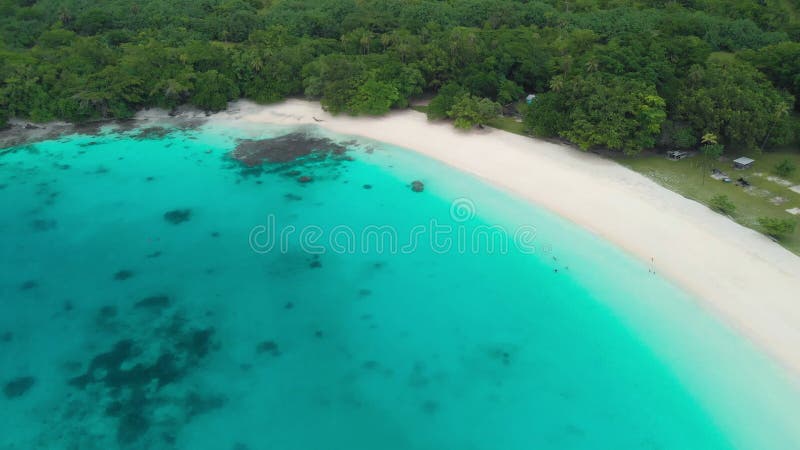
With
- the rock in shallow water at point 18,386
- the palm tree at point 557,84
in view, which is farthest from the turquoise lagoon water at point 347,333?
the palm tree at point 557,84

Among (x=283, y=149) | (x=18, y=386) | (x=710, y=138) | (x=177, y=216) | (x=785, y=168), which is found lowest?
(x=18, y=386)

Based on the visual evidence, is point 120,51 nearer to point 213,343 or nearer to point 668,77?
point 213,343

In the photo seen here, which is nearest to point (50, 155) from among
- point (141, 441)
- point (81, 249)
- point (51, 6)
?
point (81, 249)

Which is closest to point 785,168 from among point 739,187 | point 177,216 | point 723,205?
point 739,187

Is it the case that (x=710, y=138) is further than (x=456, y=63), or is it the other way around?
→ (x=456, y=63)

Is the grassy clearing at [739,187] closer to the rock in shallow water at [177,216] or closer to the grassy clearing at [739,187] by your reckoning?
the grassy clearing at [739,187]

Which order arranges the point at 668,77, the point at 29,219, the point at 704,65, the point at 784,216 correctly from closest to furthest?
the point at 784,216 < the point at 29,219 < the point at 668,77 < the point at 704,65

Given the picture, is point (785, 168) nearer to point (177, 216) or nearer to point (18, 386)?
point (177, 216)

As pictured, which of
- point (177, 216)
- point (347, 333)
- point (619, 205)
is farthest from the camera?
point (177, 216)

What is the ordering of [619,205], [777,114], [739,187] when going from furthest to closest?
[777,114]
[739,187]
[619,205]
